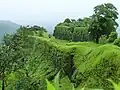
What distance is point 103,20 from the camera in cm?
3145

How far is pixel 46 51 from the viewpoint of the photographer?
31359mm

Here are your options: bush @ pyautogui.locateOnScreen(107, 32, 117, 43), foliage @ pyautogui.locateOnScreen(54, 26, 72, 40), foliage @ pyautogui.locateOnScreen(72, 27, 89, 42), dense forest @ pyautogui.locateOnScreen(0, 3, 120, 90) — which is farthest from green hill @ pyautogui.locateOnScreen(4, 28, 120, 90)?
foliage @ pyautogui.locateOnScreen(54, 26, 72, 40)

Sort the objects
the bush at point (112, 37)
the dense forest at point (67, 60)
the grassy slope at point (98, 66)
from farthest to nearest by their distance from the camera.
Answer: the bush at point (112, 37)
the dense forest at point (67, 60)
the grassy slope at point (98, 66)

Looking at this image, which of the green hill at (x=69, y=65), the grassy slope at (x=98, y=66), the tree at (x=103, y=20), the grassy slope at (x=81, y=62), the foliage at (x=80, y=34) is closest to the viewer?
the grassy slope at (x=98, y=66)

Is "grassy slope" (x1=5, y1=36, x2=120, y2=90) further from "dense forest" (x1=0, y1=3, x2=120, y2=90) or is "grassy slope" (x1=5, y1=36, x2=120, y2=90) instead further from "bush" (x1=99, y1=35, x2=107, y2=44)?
"bush" (x1=99, y1=35, x2=107, y2=44)

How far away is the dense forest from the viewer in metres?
21.7

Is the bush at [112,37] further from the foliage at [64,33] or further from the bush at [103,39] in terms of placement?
the foliage at [64,33]

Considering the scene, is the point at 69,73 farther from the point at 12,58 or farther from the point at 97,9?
the point at 97,9

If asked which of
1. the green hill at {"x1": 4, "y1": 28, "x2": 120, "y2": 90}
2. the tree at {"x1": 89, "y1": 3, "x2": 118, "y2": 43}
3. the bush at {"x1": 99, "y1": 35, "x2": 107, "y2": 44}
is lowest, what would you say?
the green hill at {"x1": 4, "y1": 28, "x2": 120, "y2": 90}

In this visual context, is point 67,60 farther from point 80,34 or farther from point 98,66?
point 80,34

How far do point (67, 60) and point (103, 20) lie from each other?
6.41 metres

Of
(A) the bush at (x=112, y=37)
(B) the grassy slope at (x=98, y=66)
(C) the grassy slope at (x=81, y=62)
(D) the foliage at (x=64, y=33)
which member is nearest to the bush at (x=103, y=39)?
(A) the bush at (x=112, y=37)

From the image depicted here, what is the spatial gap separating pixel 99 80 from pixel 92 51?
2.85m

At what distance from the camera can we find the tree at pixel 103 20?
1227 inches
